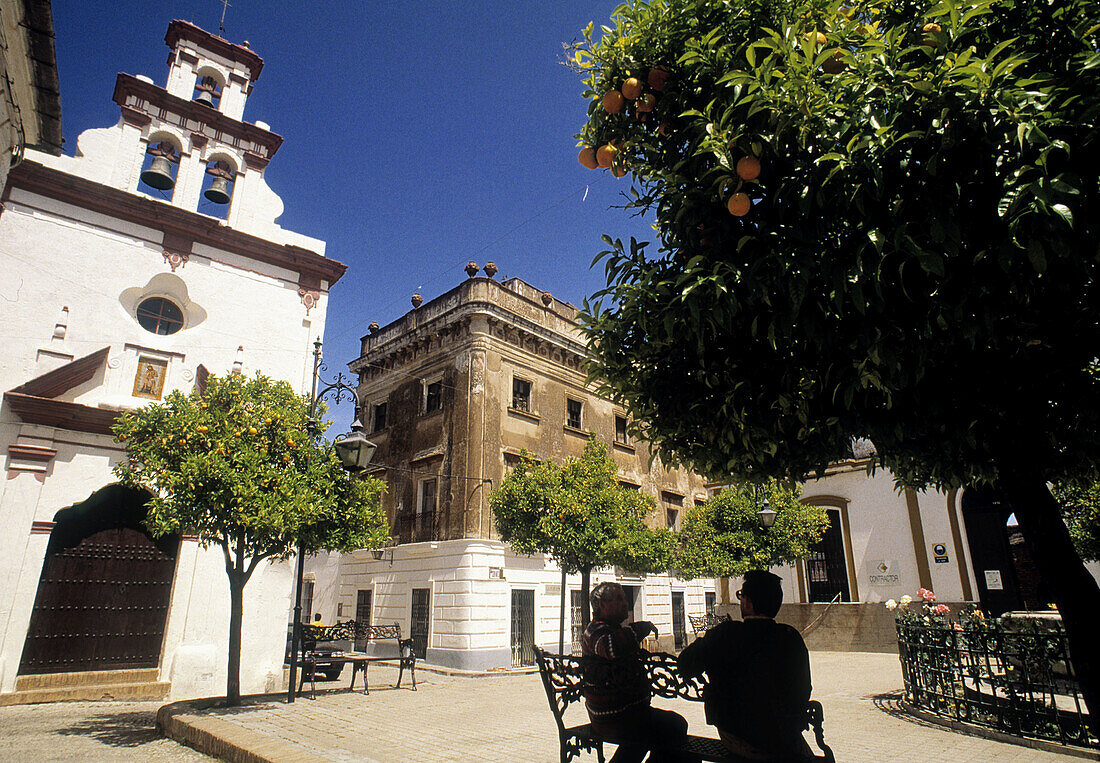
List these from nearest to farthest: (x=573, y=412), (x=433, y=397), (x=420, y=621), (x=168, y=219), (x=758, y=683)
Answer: (x=758, y=683) < (x=168, y=219) < (x=420, y=621) < (x=433, y=397) < (x=573, y=412)

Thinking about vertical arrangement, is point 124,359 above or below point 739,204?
above

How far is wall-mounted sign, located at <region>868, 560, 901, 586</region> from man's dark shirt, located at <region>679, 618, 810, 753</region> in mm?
21195

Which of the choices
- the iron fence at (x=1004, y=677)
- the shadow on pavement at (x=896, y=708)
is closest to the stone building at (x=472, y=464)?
the shadow on pavement at (x=896, y=708)

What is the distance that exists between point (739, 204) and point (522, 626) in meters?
18.4

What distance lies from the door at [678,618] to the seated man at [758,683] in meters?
23.6

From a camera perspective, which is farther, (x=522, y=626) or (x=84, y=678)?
(x=522, y=626)

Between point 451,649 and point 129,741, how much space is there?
1118 centimetres

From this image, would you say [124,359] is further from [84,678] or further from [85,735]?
[85,735]

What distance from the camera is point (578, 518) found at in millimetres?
17328

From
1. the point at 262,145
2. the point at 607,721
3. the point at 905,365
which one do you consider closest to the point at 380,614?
the point at 262,145

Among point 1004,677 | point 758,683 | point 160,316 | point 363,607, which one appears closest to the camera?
point 758,683

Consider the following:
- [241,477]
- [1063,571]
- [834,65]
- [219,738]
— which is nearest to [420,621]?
[241,477]

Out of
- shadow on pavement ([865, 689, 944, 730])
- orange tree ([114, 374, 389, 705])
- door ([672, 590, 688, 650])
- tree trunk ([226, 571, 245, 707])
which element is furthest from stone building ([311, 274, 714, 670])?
shadow on pavement ([865, 689, 944, 730])

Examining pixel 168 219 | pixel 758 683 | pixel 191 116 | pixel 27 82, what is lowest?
pixel 758 683
